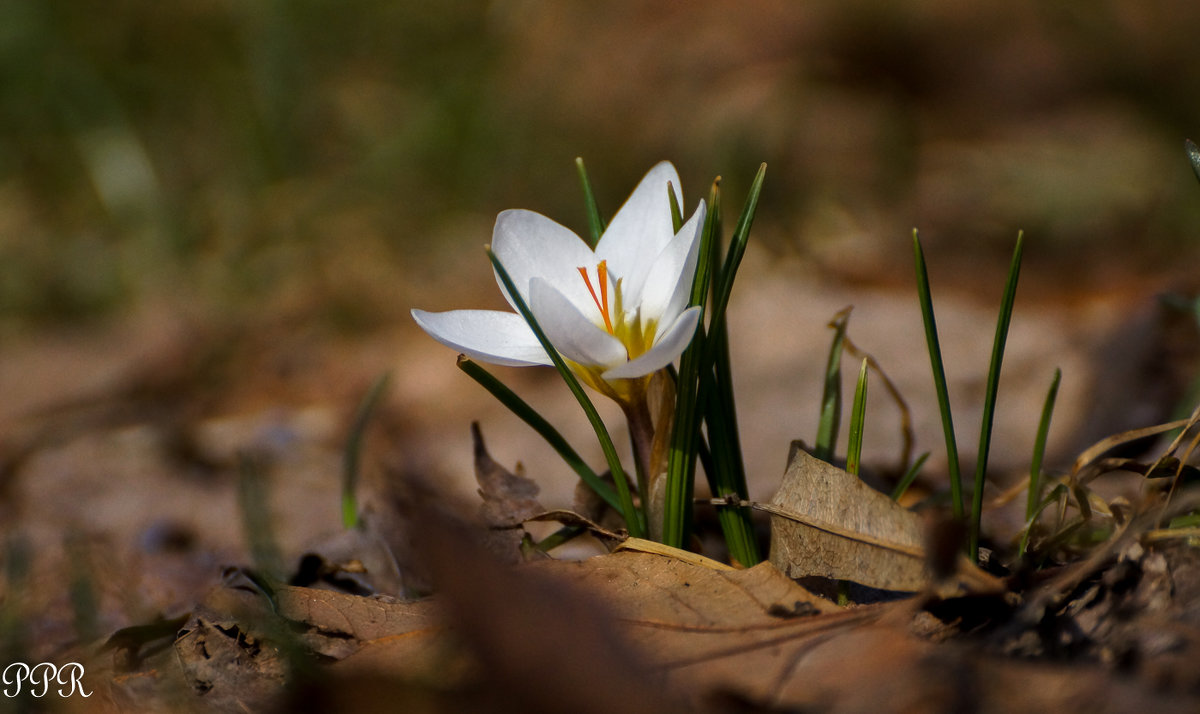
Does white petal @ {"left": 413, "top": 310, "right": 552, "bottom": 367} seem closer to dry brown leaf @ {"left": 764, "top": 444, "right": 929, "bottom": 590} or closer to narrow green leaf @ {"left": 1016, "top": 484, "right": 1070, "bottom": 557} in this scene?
dry brown leaf @ {"left": 764, "top": 444, "right": 929, "bottom": 590}

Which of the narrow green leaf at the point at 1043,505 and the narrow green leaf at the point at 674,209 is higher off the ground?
the narrow green leaf at the point at 674,209

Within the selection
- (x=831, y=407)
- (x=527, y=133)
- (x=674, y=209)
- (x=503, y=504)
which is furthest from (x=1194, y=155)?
(x=527, y=133)

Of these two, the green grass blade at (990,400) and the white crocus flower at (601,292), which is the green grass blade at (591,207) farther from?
the green grass blade at (990,400)

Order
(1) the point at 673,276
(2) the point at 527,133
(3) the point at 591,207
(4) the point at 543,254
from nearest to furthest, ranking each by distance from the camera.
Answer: (1) the point at 673,276 → (4) the point at 543,254 → (3) the point at 591,207 → (2) the point at 527,133

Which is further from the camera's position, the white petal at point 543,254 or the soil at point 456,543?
the white petal at point 543,254

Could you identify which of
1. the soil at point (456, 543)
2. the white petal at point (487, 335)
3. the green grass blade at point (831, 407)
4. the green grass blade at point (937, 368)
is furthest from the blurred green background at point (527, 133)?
the white petal at point (487, 335)

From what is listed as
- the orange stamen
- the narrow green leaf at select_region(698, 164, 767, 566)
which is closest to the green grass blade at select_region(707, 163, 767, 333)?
the narrow green leaf at select_region(698, 164, 767, 566)

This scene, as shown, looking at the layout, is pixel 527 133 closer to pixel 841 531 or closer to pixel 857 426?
pixel 857 426
